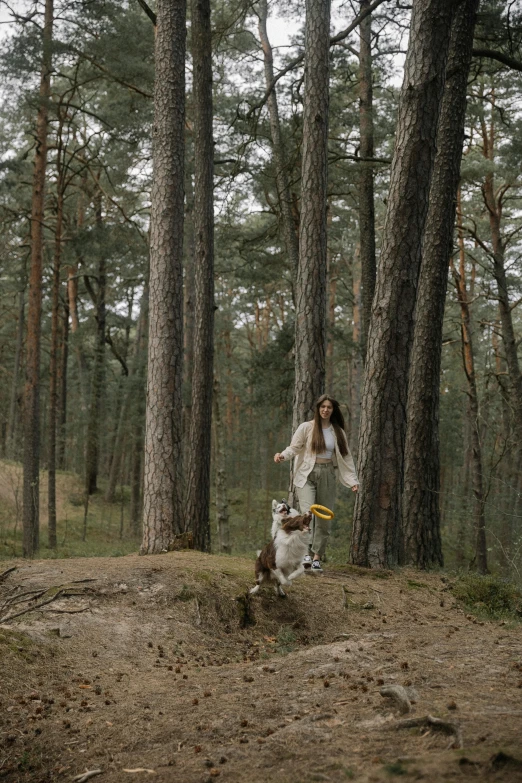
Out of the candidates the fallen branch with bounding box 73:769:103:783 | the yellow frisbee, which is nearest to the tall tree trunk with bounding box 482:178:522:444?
the yellow frisbee

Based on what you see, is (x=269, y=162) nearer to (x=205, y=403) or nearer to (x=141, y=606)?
(x=205, y=403)

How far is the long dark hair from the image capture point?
27.7 ft

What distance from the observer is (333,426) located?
866 centimetres

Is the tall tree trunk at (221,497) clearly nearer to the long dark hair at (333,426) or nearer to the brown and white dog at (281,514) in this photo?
the long dark hair at (333,426)

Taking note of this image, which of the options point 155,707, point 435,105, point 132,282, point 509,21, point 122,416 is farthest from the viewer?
point 132,282

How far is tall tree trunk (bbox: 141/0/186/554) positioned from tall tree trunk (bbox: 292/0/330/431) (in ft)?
6.19

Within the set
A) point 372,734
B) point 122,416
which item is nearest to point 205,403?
point 372,734

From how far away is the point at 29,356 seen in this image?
16359 mm

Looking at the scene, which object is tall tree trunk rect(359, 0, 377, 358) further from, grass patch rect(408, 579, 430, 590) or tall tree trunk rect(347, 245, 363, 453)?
tall tree trunk rect(347, 245, 363, 453)

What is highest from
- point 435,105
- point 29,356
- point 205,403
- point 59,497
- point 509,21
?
point 509,21

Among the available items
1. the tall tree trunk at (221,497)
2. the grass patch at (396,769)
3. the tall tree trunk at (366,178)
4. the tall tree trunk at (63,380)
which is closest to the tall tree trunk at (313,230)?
the tall tree trunk at (366,178)

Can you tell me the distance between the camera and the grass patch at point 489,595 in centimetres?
811

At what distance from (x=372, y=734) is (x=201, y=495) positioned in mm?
8283

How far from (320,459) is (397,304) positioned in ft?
7.33
